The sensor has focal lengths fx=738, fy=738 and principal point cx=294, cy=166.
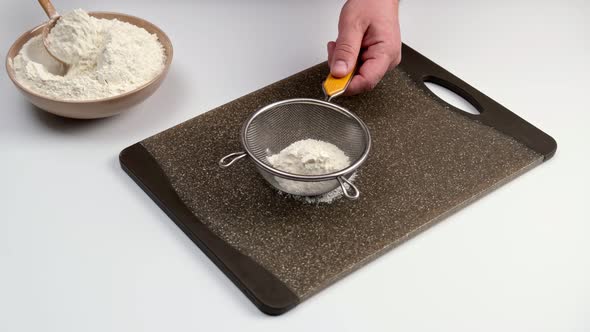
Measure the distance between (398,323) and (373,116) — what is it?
550 millimetres

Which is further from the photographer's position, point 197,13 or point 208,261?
point 197,13

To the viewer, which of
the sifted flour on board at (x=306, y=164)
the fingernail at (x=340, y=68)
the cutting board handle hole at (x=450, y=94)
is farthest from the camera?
the cutting board handle hole at (x=450, y=94)

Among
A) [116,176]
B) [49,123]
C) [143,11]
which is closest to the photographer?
[116,176]

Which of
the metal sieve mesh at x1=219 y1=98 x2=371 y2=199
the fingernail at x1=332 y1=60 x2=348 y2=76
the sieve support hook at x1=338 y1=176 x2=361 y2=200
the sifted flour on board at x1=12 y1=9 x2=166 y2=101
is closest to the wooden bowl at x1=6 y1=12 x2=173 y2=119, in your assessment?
the sifted flour on board at x1=12 y1=9 x2=166 y2=101

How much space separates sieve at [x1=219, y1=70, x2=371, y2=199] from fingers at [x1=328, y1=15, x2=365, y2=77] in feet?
0.07

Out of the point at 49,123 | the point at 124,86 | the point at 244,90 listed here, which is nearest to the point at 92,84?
the point at 124,86

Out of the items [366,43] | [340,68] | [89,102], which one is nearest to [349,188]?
[340,68]

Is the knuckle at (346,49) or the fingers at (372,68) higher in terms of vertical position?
the knuckle at (346,49)

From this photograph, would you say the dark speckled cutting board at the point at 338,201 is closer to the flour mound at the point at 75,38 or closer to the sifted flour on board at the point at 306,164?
the sifted flour on board at the point at 306,164

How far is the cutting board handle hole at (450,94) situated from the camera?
173cm

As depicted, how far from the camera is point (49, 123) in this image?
159 cm

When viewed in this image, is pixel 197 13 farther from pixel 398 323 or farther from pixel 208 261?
pixel 398 323

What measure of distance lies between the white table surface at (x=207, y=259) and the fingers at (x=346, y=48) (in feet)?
0.65

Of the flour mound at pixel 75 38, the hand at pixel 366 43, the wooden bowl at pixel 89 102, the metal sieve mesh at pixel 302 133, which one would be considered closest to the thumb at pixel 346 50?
the hand at pixel 366 43
